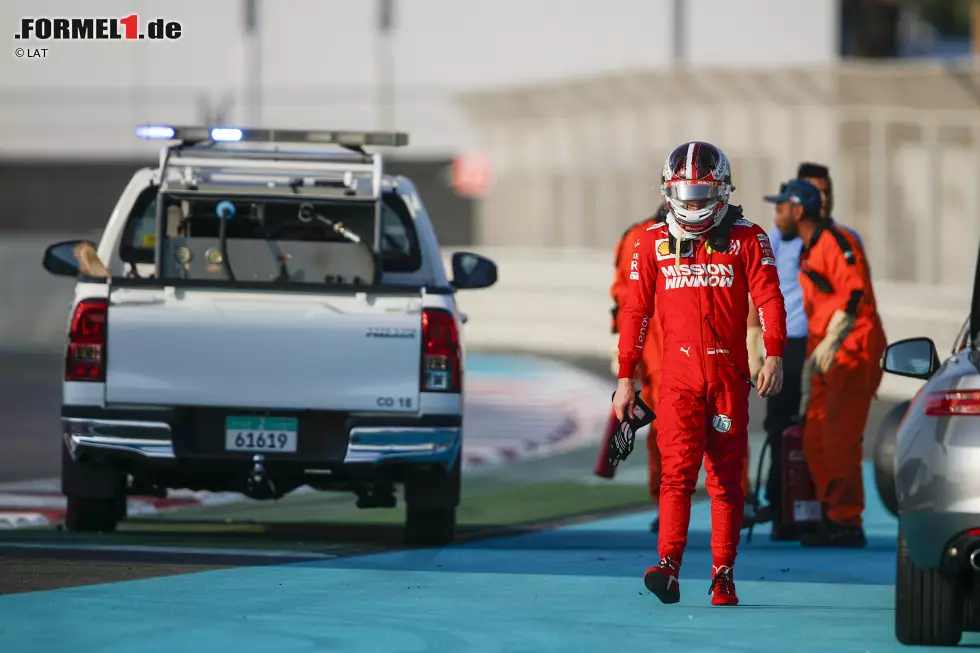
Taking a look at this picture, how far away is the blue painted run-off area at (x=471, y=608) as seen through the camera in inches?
333

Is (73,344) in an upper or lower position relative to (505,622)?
upper

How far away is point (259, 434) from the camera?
11.3 m

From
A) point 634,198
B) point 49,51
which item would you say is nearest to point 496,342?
point 634,198

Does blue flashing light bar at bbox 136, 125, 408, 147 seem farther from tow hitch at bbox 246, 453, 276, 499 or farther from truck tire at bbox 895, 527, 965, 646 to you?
truck tire at bbox 895, 527, 965, 646

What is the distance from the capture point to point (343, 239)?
12805 millimetres

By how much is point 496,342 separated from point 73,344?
79.3 ft

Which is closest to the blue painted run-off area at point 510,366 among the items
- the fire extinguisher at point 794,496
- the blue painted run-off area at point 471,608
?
the fire extinguisher at point 794,496

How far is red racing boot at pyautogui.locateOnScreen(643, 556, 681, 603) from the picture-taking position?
9383 millimetres

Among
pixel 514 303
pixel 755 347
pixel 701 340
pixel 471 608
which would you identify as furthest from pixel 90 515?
pixel 514 303

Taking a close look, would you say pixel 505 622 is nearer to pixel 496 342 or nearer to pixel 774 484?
pixel 774 484

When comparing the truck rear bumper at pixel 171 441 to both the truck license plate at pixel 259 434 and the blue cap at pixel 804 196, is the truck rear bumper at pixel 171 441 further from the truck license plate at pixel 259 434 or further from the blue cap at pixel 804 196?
the blue cap at pixel 804 196

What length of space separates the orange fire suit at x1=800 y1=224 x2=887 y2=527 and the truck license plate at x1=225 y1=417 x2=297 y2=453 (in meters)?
2.87

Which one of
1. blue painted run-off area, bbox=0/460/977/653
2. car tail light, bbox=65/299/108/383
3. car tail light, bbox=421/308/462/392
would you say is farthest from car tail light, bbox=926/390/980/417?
car tail light, bbox=65/299/108/383

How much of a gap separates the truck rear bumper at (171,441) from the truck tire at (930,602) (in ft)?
10.9
